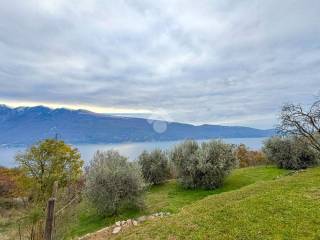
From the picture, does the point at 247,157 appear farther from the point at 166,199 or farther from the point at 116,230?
the point at 116,230

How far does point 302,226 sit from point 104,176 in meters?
14.6

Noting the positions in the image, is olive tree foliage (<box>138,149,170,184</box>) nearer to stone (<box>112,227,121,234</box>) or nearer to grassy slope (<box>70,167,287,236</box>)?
grassy slope (<box>70,167,287,236</box>)

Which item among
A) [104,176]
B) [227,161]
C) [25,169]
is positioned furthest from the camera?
[25,169]

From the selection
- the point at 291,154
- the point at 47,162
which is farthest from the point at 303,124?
the point at 47,162

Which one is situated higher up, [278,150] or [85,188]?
[278,150]

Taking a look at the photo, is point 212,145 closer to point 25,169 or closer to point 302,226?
point 302,226

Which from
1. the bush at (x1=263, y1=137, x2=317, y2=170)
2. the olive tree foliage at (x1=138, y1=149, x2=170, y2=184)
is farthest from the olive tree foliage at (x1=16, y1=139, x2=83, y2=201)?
the bush at (x1=263, y1=137, x2=317, y2=170)

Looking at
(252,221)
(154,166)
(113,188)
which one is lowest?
(113,188)

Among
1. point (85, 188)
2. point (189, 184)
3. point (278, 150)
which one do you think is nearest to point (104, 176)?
point (85, 188)

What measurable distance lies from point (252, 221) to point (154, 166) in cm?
2010

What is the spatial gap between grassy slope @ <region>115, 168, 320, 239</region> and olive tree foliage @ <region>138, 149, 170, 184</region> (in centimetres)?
1644

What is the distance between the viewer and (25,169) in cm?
3347

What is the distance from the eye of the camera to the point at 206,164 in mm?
26672

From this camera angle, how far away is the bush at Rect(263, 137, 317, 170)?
110 ft
